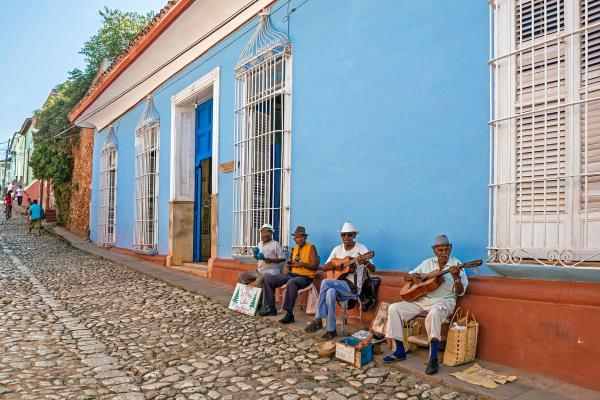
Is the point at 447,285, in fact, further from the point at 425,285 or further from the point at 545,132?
the point at 545,132

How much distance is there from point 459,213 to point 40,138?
18.8m

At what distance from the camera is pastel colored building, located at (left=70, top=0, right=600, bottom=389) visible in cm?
331

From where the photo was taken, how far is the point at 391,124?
466 cm

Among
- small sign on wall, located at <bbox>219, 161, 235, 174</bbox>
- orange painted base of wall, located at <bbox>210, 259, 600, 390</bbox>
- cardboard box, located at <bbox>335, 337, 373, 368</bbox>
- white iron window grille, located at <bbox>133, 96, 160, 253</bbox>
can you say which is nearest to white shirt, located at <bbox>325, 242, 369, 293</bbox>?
cardboard box, located at <bbox>335, 337, 373, 368</bbox>

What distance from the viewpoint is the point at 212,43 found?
8094mm

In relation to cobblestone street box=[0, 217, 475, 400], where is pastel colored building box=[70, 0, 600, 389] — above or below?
above

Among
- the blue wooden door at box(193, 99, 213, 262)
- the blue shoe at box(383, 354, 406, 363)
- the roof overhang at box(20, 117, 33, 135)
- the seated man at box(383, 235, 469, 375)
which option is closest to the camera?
the seated man at box(383, 235, 469, 375)

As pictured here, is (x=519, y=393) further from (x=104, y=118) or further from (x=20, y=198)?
(x=20, y=198)

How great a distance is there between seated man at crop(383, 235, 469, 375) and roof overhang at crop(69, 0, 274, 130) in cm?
430

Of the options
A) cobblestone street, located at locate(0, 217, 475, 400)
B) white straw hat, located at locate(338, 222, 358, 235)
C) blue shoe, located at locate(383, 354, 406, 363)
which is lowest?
cobblestone street, located at locate(0, 217, 475, 400)

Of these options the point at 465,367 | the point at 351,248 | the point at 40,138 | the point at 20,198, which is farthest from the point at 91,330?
the point at 20,198

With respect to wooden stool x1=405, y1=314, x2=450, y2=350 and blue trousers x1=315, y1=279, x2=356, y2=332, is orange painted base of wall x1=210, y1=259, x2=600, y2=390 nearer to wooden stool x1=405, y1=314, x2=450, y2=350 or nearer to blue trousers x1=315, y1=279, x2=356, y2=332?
wooden stool x1=405, y1=314, x2=450, y2=350

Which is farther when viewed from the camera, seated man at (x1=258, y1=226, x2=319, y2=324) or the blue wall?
seated man at (x1=258, y1=226, x2=319, y2=324)

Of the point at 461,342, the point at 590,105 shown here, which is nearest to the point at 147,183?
the point at 461,342
